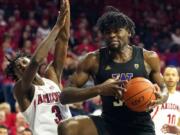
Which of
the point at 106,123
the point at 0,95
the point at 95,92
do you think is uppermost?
the point at 95,92

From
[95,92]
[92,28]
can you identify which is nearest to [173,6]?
[92,28]

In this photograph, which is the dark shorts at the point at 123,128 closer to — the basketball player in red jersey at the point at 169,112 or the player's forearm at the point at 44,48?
the player's forearm at the point at 44,48

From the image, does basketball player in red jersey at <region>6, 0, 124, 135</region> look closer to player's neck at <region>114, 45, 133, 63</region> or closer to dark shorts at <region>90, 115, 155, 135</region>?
dark shorts at <region>90, 115, 155, 135</region>

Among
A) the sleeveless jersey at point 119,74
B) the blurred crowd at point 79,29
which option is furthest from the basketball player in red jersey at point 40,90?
the blurred crowd at point 79,29

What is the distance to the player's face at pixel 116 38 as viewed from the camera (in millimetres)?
5172

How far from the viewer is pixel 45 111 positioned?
5.81 m

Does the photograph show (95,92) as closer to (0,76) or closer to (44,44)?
(44,44)

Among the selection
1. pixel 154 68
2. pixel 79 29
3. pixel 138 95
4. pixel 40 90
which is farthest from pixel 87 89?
pixel 79 29

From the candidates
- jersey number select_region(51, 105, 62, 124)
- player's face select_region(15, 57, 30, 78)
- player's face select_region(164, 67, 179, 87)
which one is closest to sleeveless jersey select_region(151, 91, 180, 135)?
player's face select_region(164, 67, 179, 87)

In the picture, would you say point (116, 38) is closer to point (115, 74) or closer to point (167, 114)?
point (115, 74)

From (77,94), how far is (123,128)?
0.54 meters

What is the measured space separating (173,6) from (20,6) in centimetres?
489

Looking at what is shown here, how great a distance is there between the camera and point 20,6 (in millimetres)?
16406

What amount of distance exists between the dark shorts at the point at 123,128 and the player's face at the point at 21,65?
0.96m
